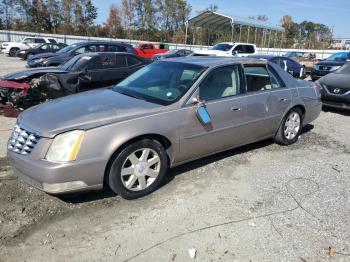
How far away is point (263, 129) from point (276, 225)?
7.21 feet

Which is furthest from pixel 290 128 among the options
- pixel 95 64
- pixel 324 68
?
pixel 324 68

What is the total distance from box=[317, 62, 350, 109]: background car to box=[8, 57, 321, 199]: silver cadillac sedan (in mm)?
3766

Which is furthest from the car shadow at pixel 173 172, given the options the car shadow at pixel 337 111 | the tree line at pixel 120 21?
the tree line at pixel 120 21

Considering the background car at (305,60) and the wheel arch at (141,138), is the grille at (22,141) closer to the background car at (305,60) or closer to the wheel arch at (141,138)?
the wheel arch at (141,138)

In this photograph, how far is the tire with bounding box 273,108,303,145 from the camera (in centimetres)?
608

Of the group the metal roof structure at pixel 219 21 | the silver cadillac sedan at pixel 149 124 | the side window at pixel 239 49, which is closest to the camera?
the silver cadillac sedan at pixel 149 124

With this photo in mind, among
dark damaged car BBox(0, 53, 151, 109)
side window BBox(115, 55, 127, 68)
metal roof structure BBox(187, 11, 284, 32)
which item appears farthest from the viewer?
metal roof structure BBox(187, 11, 284, 32)

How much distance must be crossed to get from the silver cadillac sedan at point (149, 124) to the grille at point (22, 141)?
0.01 m

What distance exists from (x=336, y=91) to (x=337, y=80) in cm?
48

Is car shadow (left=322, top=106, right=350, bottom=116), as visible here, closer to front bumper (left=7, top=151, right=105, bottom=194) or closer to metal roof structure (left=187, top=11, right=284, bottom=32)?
front bumper (left=7, top=151, right=105, bottom=194)

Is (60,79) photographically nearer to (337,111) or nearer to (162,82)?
(162,82)

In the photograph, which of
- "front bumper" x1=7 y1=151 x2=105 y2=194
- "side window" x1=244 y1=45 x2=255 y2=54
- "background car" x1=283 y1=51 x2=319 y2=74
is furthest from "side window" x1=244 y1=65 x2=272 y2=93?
"background car" x1=283 y1=51 x2=319 y2=74

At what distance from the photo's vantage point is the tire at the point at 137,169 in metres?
3.95

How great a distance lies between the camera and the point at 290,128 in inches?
247
